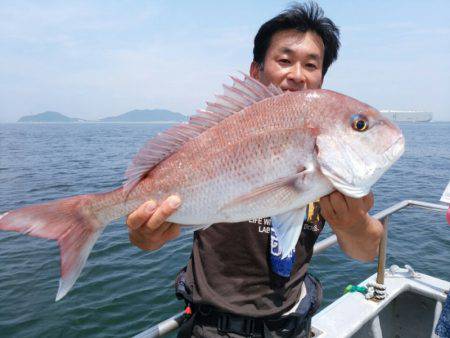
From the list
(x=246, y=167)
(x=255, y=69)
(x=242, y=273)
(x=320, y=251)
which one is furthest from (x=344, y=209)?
(x=255, y=69)

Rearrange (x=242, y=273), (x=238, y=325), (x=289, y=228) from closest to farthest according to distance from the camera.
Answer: (x=289, y=228), (x=238, y=325), (x=242, y=273)

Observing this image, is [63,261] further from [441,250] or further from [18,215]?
[441,250]

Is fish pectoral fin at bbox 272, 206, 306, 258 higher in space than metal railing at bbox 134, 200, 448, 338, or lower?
higher

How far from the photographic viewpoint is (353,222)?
2.40 metres

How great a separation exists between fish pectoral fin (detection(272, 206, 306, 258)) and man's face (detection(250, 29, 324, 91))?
1174 millimetres

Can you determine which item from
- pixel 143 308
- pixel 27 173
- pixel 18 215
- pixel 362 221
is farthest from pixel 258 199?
pixel 27 173

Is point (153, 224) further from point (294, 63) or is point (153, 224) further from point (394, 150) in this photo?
point (294, 63)

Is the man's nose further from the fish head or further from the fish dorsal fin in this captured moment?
the fish head

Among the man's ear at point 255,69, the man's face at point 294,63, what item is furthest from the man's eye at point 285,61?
the man's ear at point 255,69

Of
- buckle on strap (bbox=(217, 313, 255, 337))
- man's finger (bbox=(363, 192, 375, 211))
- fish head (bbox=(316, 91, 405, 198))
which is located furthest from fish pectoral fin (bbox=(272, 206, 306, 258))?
buckle on strap (bbox=(217, 313, 255, 337))

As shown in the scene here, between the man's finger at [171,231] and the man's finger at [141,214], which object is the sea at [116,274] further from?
the man's finger at [141,214]

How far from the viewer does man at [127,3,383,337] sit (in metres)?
2.51

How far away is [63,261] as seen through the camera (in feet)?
7.25

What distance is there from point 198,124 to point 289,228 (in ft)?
2.93
